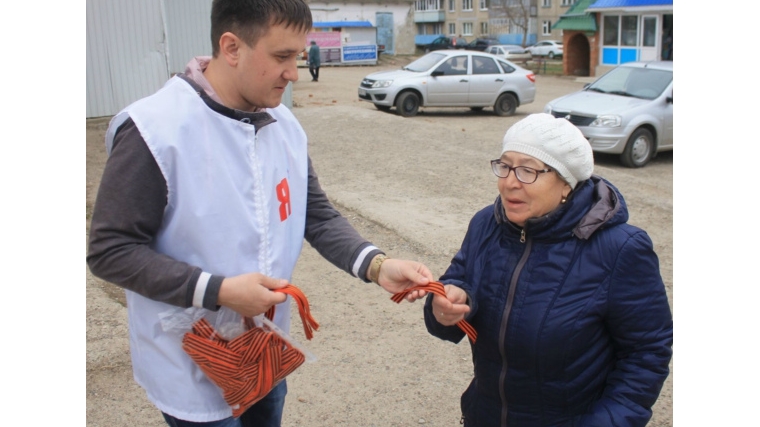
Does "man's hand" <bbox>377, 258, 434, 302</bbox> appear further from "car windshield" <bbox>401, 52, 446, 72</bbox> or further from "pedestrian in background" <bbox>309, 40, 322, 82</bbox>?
"pedestrian in background" <bbox>309, 40, 322, 82</bbox>

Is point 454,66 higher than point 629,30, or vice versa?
point 629,30

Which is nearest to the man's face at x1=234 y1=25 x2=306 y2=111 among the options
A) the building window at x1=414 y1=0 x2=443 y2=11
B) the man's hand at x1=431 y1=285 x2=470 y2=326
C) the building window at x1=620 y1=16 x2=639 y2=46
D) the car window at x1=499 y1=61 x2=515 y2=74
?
the man's hand at x1=431 y1=285 x2=470 y2=326

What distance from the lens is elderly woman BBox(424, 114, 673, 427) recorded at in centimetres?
219

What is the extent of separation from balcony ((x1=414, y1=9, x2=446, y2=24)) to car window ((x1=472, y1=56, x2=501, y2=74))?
189 ft

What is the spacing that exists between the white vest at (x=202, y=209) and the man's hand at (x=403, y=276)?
341 mm

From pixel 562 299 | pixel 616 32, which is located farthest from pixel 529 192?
pixel 616 32

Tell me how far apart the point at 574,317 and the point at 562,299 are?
0.07m

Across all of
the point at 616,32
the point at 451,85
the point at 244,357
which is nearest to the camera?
the point at 244,357

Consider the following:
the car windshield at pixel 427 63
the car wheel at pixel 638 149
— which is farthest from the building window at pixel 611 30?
the car wheel at pixel 638 149

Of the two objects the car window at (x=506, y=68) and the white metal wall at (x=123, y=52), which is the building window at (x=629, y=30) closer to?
the car window at (x=506, y=68)

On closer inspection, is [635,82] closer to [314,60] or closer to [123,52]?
Answer: [123,52]

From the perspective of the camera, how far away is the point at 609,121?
12.1 meters

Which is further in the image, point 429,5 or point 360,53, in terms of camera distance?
point 429,5

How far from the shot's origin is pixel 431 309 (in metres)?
2.49
